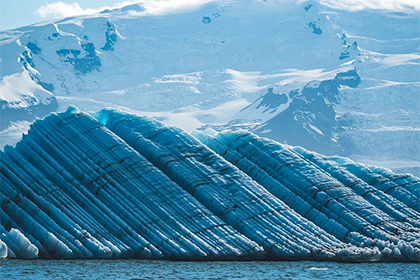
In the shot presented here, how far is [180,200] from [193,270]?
7.84m

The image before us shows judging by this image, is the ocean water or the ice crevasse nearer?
the ocean water

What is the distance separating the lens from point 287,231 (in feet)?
189

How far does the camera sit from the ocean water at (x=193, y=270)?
4812cm

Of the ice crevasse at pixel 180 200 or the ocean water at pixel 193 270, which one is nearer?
the ocean water at pixel 193 270

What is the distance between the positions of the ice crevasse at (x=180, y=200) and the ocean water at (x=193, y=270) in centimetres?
128

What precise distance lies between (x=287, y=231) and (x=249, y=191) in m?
3.82

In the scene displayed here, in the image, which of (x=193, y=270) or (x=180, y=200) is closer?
(x=193, y=270)

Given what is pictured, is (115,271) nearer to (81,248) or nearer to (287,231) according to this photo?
(81,248)

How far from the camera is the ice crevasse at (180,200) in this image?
5453cm

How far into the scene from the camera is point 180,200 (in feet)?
190

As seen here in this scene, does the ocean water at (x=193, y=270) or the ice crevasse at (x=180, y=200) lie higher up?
the ice crevasse at (x=180, y=200)

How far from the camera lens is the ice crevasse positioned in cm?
5453

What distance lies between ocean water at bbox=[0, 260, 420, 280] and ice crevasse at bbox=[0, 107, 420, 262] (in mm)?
1283

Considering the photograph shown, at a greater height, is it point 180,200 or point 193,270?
point 180,200
